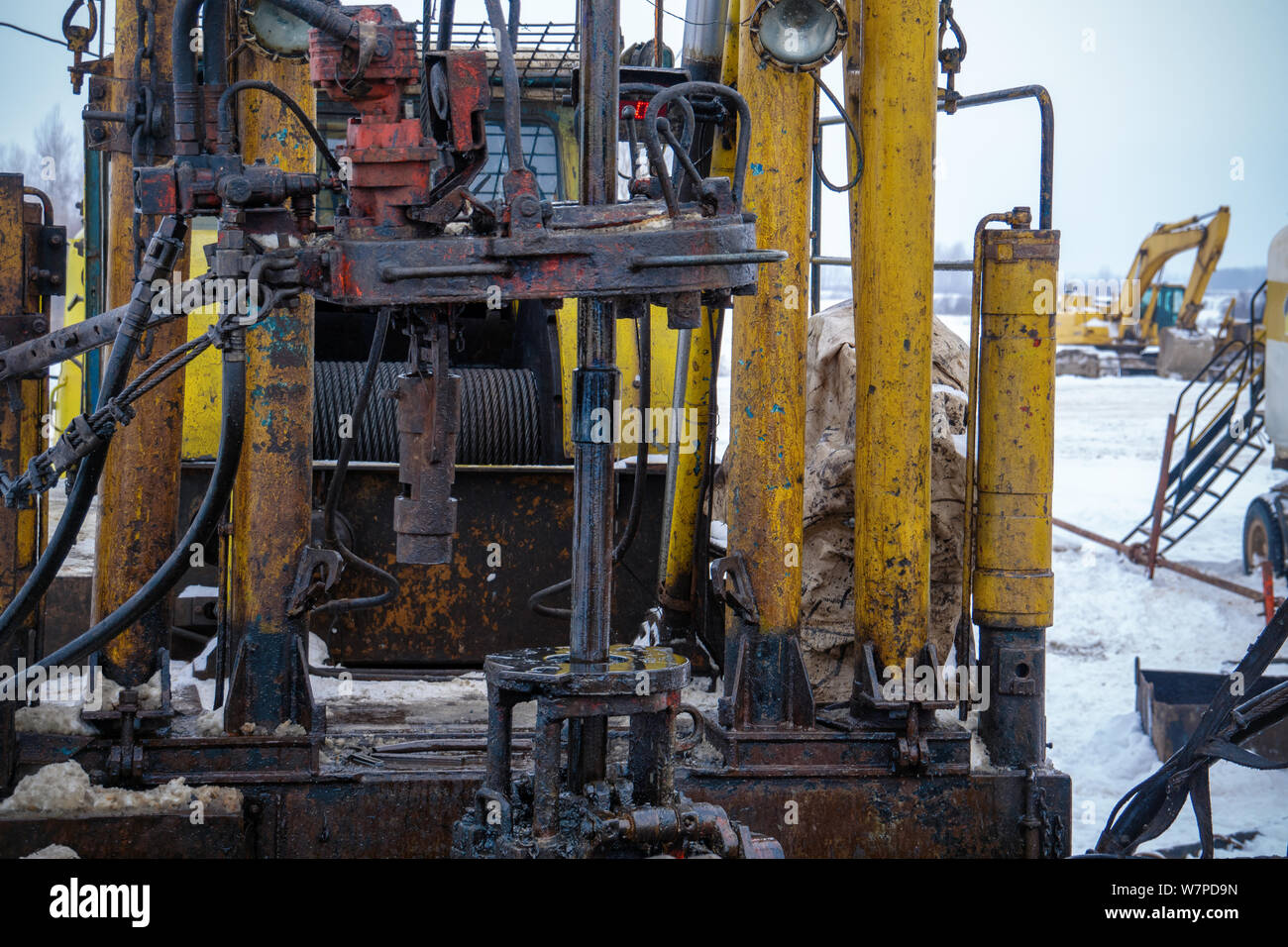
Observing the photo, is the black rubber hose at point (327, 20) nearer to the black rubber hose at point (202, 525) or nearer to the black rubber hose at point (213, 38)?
the black rubber hose at point (213, 38)

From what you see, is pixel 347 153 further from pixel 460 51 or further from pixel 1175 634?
pixel 1175 634

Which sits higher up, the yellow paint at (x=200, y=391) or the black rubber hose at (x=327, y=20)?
the black rubber hose at (x=327, y=20)

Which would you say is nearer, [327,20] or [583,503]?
[327,20]

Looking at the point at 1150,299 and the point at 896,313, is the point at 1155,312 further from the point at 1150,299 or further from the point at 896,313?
the point at 896,313

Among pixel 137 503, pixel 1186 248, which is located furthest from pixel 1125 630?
pixel 1186 248

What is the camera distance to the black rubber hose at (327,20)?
237 centimetres

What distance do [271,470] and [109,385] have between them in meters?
0.71

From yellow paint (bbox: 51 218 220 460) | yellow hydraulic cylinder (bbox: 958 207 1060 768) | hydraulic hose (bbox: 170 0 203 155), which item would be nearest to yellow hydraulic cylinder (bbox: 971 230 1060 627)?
yellow hydraulic cylinder (bbox: 958 207 1060 768)

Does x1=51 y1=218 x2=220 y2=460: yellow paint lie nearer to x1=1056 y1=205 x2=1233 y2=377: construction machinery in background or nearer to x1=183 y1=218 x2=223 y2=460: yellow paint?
x1=183 y1=218 x2=223 y2=460: yellow paint

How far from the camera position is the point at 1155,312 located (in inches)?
1179

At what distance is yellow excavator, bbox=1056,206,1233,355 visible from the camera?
846 inches

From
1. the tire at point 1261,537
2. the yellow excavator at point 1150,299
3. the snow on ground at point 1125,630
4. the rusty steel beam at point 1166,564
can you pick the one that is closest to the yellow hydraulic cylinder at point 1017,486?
the snow on ground at point 1125,630

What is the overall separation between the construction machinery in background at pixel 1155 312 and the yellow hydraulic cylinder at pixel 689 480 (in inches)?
759

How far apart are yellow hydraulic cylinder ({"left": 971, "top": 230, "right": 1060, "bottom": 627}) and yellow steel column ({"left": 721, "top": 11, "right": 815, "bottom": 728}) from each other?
62 cm
